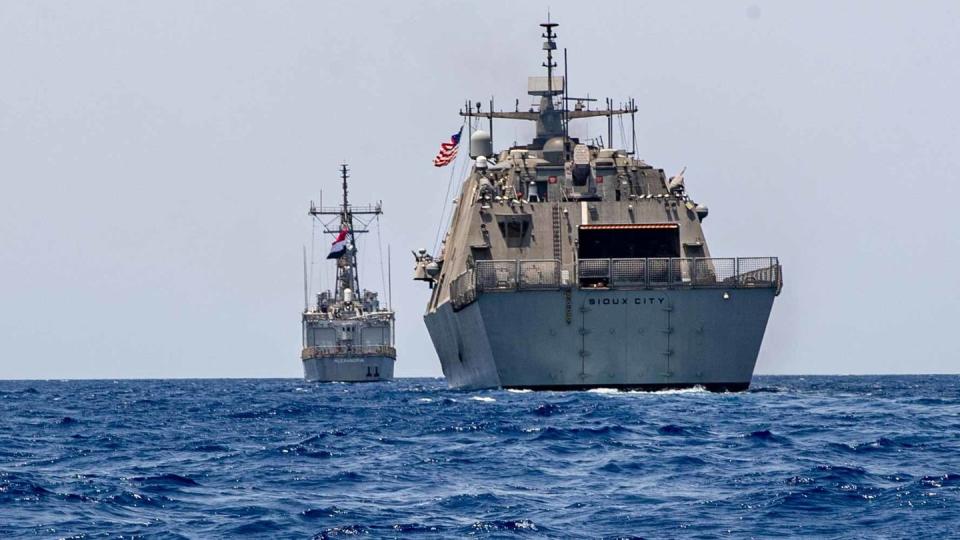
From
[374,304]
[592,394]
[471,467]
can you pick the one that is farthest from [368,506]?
[374,304]

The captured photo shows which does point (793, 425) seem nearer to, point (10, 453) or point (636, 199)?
point (10, 453)

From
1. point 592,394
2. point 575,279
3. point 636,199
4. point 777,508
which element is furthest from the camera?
point 636,199

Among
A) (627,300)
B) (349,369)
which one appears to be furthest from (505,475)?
(349,369)

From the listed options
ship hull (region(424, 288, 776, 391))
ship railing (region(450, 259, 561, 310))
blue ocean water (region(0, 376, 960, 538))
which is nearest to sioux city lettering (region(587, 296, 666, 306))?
ship hull (region(424, 288, 776, 391))

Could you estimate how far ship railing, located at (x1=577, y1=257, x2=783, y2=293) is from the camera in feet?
151

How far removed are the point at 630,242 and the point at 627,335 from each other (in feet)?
18.3

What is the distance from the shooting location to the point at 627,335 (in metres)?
45.6

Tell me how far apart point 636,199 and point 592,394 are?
383 inches

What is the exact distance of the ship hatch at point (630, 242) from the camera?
50.2 m

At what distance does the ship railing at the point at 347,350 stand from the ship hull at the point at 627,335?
75400 millimetres

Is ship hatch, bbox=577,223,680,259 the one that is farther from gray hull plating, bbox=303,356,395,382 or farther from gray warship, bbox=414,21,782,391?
gray hull plating, bbox=303,356,395,382

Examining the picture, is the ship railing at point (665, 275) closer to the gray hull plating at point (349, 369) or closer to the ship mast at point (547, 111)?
the ship mast at point (547, 111)

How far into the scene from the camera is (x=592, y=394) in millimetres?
43781

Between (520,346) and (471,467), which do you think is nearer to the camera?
(471,467)
